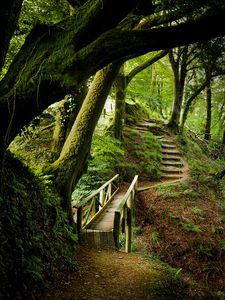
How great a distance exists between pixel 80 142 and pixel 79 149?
6.7 inches

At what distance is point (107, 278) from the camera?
5.19 m

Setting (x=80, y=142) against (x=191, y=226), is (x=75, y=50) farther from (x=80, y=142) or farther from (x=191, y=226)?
(x=191, y=226)

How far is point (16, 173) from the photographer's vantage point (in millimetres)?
4965

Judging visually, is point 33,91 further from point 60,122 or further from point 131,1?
point 60,122

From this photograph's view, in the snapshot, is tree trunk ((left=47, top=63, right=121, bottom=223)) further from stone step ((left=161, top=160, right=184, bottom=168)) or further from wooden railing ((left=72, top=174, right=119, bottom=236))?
stone step ((left=161, top=160, right=184, bottom=168))

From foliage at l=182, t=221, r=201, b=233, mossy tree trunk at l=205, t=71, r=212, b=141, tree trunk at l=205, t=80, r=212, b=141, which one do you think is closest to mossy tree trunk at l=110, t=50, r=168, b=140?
mossy tree trunk at l=205, t=71, r=212, b=141

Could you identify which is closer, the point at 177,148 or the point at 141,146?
the point at 141,146

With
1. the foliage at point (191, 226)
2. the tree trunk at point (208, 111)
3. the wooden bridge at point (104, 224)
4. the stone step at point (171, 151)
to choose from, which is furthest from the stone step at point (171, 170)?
the tree trunk at point (208, 111)

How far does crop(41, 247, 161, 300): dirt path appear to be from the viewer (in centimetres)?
443

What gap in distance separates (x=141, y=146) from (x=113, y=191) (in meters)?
4.09

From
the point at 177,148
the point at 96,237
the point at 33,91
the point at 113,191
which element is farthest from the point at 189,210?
the point at 33,91

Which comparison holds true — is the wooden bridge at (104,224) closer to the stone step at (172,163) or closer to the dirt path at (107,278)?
the dirt path at (107,278)

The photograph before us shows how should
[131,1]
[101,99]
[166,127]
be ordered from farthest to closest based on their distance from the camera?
[166,127], [101,99], [131,1]

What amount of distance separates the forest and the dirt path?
0.17 meters
